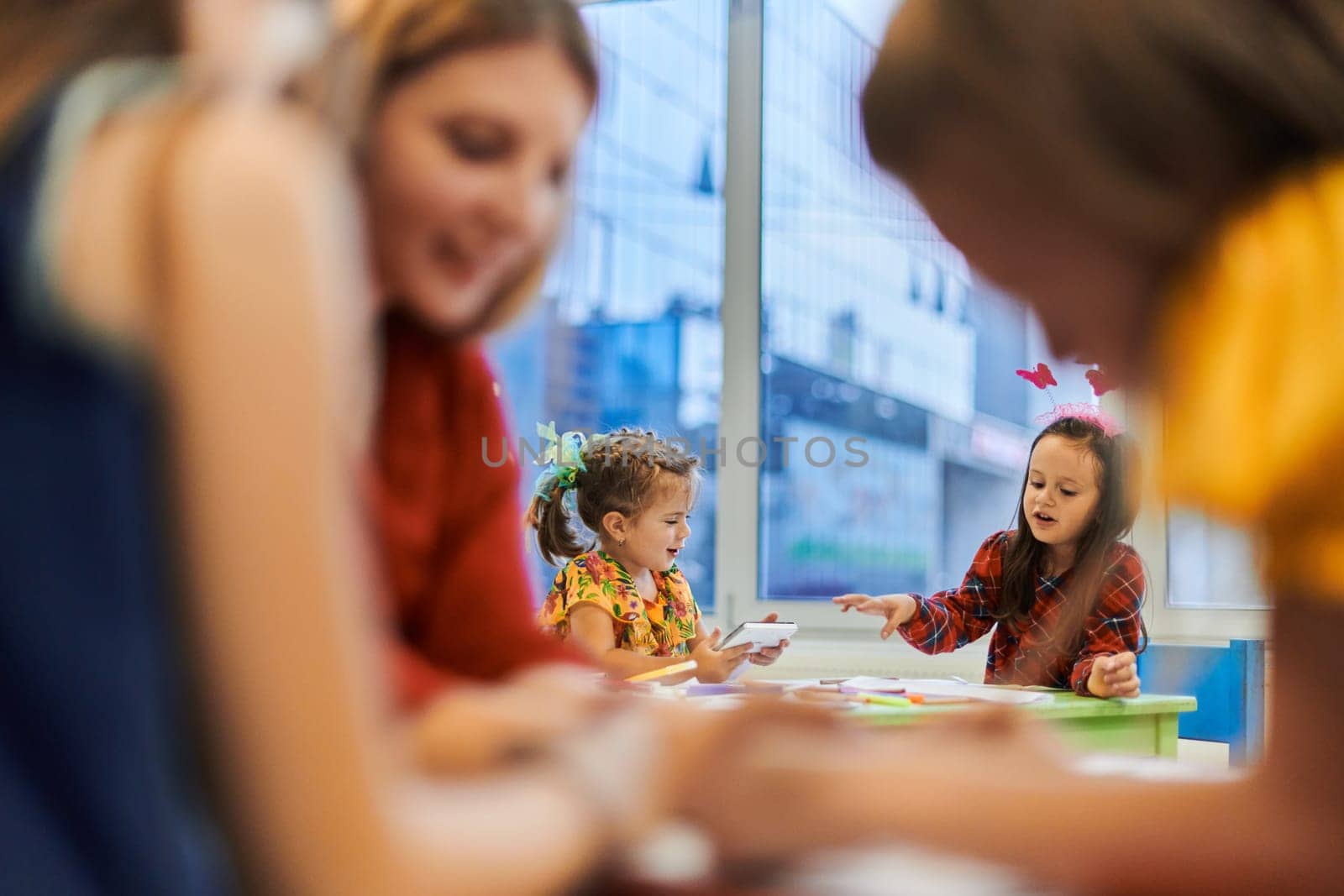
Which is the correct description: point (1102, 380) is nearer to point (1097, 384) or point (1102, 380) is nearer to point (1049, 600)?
point (1097, 384)

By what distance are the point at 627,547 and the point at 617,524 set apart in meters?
0.04

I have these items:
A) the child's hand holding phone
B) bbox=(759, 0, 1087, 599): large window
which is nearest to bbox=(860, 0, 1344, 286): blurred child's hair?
bbox=(759, 0, 1087, 599): large window

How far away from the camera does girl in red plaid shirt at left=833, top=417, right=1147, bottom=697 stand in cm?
130

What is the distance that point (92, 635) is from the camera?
21cm

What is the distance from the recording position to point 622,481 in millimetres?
1841

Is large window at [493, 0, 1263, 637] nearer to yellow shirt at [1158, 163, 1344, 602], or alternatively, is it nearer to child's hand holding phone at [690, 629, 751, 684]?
yellow shirt at [1158, 163, 1344, 602]

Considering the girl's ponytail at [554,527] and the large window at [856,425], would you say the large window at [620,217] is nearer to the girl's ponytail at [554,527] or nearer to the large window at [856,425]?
the large window at [856,425]

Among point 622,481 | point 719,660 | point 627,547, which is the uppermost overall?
point 622,481

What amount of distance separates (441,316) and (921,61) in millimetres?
145

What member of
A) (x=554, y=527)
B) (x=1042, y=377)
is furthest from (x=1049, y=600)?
(x=1042, y=377)

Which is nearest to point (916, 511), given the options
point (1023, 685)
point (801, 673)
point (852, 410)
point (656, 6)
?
point (852, 410)

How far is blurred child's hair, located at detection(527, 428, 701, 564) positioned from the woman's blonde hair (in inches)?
58.1

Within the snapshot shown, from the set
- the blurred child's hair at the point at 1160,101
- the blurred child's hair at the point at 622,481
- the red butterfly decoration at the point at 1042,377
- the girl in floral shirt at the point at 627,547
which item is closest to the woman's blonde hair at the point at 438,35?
the blurred child's hair at the point at 1160,101

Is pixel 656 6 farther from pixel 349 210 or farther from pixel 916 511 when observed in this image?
pixel 916 511
